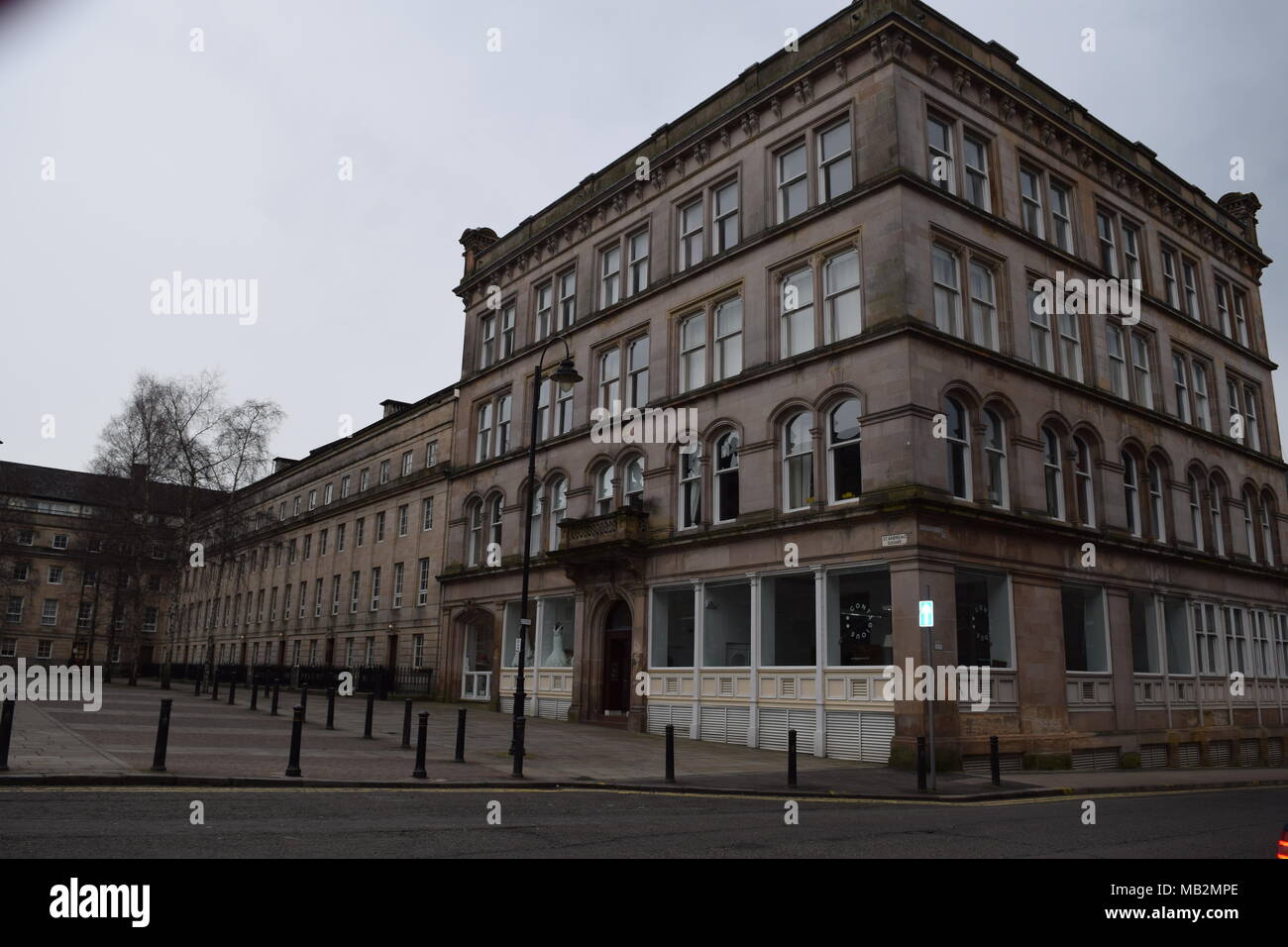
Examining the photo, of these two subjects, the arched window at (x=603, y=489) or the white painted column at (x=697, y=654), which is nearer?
the white painted column at (x=697, y=654)

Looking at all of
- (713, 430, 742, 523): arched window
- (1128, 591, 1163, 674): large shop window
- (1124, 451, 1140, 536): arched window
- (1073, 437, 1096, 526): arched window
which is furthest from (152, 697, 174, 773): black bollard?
(1124, 451, 1140, 536): arched window

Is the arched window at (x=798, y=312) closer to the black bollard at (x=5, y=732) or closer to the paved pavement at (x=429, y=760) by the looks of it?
the paved pavement at (x=429, y=760)

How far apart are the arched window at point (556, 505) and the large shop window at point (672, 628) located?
21.2 feet

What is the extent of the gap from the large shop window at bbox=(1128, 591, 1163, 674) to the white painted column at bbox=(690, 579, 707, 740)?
39.5 feet

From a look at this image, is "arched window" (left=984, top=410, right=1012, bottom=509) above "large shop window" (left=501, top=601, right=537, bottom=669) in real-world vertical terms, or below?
above

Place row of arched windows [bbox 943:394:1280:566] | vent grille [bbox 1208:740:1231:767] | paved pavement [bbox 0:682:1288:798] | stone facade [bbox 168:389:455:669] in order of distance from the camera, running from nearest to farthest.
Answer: paved pavement [bbox 0:682:1288:798]
row of arched windows [bbox 943:394:1280:566]
vent grille [bbox 1208:740:1231:767]
stone facade [bbox 168:389:455:669]

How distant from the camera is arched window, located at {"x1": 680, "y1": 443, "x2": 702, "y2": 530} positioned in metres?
27.1

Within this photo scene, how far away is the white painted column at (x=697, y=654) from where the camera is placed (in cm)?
2550

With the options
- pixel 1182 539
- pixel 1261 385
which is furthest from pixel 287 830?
pixel 1261 385

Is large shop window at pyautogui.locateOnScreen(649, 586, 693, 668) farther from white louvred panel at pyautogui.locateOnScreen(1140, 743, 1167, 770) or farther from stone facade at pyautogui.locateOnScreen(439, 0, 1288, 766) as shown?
white louvred panel at pyautogui.locateOnScreen(1140, 743, 1167, 770)

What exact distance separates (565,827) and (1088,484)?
20.8m

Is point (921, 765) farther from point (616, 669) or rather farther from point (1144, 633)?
point (1144, 633)

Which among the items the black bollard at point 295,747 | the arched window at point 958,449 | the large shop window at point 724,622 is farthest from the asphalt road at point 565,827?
the large shop window at point 724,622

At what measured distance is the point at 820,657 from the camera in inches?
882
